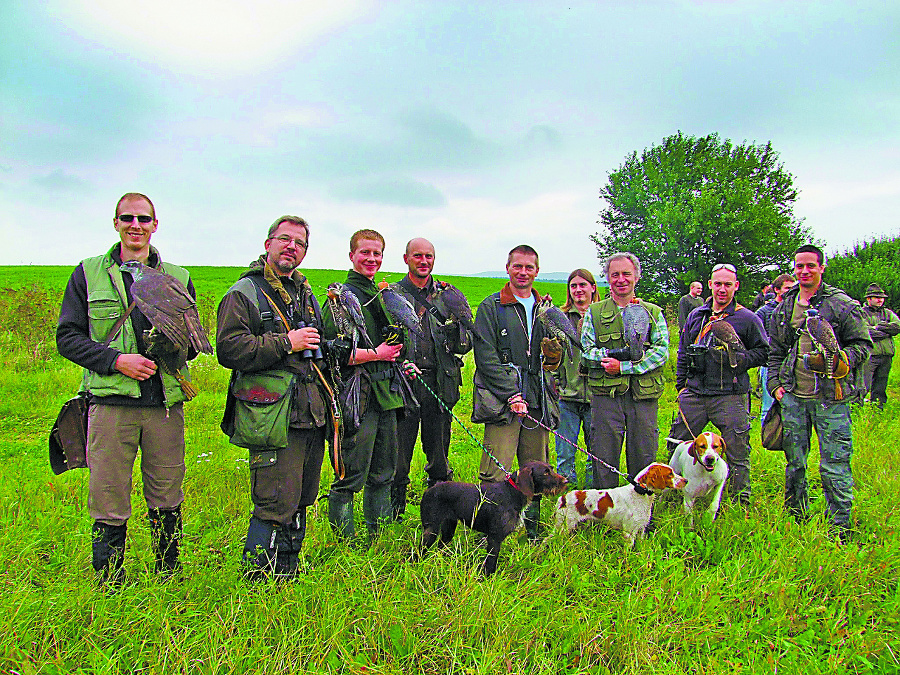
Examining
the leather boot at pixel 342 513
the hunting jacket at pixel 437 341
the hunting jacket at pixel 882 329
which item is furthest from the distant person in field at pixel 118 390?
the hunting jacket at pixel 882 329

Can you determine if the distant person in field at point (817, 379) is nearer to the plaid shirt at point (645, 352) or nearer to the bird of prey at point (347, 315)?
the plaid shirt at point (645, 352)

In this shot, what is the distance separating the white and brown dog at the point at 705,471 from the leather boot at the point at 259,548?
331 cm

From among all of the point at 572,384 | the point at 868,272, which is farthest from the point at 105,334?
the point at 868,272

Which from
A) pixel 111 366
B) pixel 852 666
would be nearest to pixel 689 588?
pixel 852 666

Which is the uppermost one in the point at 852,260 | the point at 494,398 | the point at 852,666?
the point at 852,260

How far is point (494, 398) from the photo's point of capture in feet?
14.1

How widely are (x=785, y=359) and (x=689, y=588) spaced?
2.51 metres

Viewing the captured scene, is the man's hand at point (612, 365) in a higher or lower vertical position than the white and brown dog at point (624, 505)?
higher

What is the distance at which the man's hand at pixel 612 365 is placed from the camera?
4.64m

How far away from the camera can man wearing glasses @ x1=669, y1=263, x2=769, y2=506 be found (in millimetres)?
4711

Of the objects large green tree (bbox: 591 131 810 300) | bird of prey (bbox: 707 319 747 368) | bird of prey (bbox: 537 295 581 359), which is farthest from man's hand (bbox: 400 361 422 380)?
large green tree (bbox: 591 131 810 300)

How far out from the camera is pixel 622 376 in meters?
4.71

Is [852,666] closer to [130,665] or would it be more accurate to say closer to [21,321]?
[130,665]

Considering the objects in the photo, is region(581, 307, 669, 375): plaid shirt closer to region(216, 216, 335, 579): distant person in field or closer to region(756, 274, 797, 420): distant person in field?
region(756, 274, 797, 420): distant person in field
